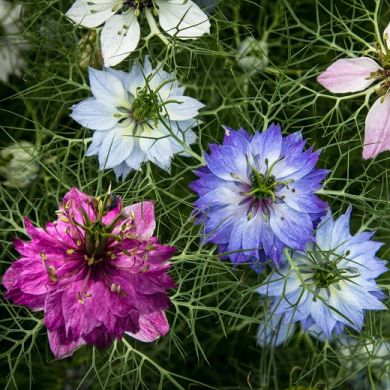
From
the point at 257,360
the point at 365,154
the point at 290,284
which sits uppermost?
the point at 365,154

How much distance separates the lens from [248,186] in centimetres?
96

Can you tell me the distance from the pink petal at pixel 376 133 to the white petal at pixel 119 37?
35 centimetres

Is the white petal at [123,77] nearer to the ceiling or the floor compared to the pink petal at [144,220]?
nearer to the ceiling

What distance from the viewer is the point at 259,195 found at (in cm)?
95

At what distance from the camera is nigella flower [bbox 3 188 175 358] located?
0.83 meters

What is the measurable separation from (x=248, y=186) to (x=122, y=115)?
212 mm

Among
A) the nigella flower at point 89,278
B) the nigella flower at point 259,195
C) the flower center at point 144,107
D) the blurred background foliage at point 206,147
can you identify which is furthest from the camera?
the blurred background foliage at point 206,147

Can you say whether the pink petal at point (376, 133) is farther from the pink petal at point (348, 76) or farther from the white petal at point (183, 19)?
the white petal at point (183, 19)

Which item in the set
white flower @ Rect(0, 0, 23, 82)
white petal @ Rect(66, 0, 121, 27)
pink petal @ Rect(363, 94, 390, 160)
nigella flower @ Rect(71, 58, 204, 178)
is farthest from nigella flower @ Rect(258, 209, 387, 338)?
white flower @ Rect(0, 0, 23, 82)

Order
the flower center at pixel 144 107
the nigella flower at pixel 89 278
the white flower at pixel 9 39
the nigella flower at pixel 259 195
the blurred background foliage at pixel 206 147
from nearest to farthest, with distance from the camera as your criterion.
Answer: the nigella flower at pixel 89 278 < the nigella flower at pixel 259 195 < the flower center at pixel 144 107 < the blurred background foliage at pixel 206 147 < the white flower at pixel 9 39

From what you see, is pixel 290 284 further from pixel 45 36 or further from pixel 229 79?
pixel 45 36

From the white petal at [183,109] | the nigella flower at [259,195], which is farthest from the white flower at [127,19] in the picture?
the nigella flower at [259,195]

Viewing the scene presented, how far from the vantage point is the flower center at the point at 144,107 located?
1.03 metres

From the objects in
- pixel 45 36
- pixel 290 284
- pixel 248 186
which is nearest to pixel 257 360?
pixel 290 284
